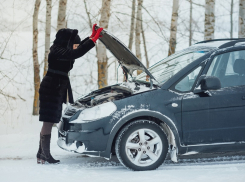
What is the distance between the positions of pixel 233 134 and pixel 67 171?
2287 mm

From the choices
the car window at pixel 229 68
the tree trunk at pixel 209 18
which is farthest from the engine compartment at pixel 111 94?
the tree trunk at pixel 209 18

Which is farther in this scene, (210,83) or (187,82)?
(187,82)

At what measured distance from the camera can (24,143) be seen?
289 inches

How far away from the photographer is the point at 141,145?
532cm

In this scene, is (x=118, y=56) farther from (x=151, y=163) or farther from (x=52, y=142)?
(x=52, y=142)

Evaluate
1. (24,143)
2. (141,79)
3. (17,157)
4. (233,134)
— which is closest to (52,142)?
(24,143)

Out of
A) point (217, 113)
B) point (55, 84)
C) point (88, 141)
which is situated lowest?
point (88, 141)

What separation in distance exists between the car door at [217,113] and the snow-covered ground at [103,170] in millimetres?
404

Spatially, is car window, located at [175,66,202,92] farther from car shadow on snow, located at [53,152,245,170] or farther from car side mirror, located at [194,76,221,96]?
car shadow on snow, located at [53,152,245,170]

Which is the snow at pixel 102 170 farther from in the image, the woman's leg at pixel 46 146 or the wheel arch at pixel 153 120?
the wheel arch at pixel 153 120

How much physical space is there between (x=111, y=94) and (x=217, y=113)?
148 centimetres

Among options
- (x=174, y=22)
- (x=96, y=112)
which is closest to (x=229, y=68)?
(x=96, y=112)

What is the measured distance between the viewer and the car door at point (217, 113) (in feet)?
17.7

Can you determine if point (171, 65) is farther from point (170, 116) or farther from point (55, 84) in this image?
point (55, 84)
